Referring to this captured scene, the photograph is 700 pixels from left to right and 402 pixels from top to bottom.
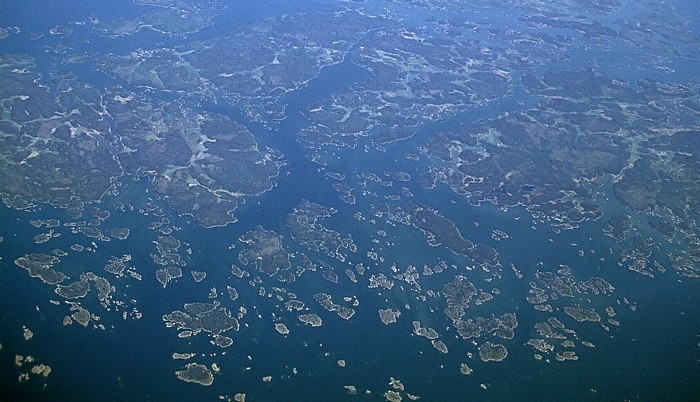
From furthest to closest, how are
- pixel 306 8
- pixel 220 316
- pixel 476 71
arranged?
pixel 306 8
pixel 476 71
pixel 220 316

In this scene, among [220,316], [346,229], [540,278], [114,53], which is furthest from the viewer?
[114,53]

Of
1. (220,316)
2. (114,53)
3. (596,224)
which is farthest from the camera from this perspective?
(114,53)

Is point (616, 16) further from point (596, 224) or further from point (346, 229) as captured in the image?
point (346, 229)

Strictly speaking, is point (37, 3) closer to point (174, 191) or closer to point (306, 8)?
point (306, 8)

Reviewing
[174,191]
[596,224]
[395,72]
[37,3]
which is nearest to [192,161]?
[174,191]

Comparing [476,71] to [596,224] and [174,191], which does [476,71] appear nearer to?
[596,224]

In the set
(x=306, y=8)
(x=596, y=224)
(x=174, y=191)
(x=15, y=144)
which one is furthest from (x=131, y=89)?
(x=596, y=224)

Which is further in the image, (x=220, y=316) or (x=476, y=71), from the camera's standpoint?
(x=476, y=71)

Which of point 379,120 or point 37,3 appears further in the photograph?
point 37,3

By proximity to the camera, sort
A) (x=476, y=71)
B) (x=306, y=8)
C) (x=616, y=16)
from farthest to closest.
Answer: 1. (x=616, y=16)
2. (x=306, y=8)
3. (x=476, y=71)
